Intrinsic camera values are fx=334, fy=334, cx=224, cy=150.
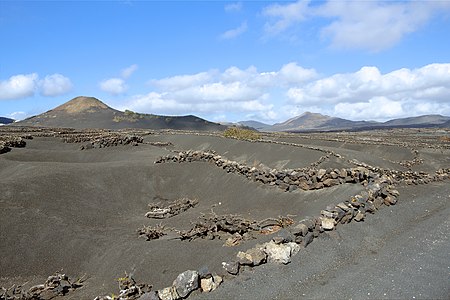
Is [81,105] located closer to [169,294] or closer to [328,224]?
[328,224]

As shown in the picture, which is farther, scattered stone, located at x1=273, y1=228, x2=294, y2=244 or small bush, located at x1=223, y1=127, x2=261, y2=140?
small bush, located at x1=223, y1=127, x2=261, y2=140

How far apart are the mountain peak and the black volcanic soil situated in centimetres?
10004

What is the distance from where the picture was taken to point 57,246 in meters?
10.7

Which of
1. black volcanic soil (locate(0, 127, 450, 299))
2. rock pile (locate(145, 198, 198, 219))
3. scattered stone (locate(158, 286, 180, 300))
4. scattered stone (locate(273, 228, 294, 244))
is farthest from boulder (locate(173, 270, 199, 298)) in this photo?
rock pile (locate(145, 198, 198, 219))

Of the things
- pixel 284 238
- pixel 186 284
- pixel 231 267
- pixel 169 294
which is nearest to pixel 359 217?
pixel 284 238

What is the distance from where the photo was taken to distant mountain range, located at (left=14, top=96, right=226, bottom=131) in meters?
97.3

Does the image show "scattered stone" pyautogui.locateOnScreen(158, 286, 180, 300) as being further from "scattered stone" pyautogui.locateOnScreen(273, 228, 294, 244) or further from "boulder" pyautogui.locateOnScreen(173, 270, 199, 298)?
"scattered stone" pyautogui.locateOnScreen(273, 228, 294, 244)

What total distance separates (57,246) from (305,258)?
25.5 ft

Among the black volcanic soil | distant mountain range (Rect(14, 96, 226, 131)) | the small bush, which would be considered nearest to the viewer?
the black volcanic soil

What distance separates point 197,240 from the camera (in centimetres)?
1030

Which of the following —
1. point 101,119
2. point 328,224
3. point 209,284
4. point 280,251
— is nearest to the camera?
point 209,284

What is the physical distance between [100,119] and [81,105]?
20.2m

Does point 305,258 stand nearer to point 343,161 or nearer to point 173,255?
point 173,255

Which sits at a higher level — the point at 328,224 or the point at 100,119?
the point at 100,119
